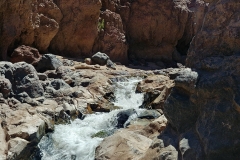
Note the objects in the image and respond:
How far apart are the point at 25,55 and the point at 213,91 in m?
12.8

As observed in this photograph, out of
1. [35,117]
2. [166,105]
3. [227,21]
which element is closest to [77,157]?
[35,117]

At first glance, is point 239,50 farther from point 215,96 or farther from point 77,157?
point 77,157

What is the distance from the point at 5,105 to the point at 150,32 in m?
17.2

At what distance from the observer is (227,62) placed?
4.25 m

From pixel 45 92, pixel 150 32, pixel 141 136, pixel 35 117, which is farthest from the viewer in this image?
pixel 150 32

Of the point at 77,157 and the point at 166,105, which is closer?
the point at 166,105

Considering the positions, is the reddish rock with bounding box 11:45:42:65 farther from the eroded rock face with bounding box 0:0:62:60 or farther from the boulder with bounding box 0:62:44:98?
the boulder with bounding box 0:62:44:98

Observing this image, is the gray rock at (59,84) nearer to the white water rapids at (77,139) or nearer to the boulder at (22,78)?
the boulder at (22,78)

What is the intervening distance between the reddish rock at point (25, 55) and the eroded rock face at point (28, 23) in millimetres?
457

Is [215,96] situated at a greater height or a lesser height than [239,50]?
lesser

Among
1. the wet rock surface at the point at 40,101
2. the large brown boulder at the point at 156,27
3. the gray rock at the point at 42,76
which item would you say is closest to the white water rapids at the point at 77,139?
the wet rock surface at the point at 40,101

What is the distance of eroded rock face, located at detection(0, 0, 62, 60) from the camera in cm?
1509

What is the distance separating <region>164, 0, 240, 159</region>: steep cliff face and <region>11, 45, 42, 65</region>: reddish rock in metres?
11.8

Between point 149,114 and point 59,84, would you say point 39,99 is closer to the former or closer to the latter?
point 59,84
